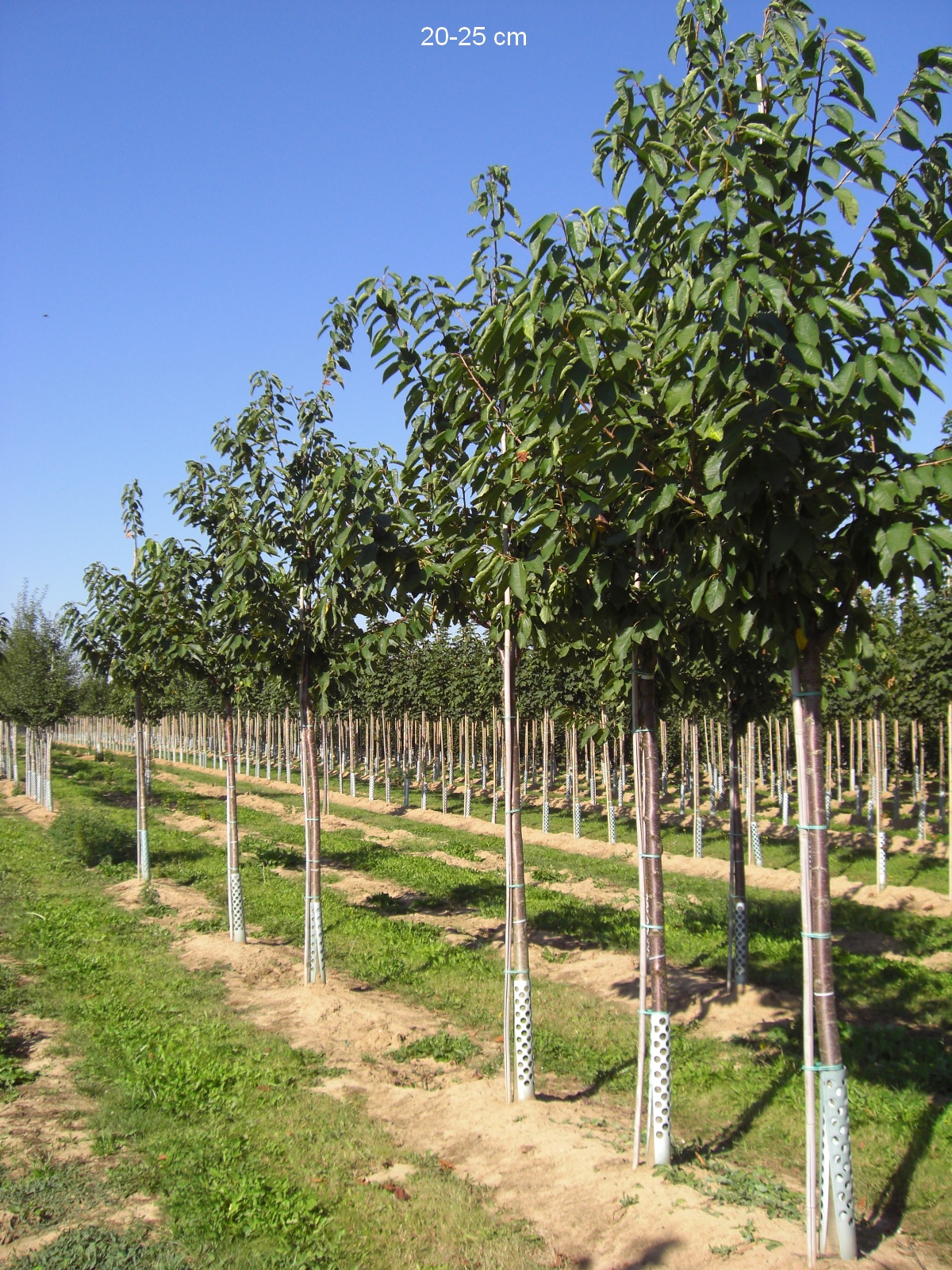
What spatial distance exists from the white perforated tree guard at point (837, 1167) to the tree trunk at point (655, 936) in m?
1.20

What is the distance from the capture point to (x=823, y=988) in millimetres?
4496

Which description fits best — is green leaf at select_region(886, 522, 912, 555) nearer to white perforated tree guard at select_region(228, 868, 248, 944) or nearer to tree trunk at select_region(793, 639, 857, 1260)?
tree trunk at select_region(793, 639, 857, 1260)

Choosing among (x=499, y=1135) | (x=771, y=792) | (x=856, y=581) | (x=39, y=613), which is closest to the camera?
(x=856, y=581)

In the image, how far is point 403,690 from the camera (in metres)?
35.5

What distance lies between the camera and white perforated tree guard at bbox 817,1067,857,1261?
171 inches

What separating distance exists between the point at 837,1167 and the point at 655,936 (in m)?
1.66

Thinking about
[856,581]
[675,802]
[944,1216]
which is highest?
[856,581]

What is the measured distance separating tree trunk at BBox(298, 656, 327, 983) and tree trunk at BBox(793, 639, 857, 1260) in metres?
6.59

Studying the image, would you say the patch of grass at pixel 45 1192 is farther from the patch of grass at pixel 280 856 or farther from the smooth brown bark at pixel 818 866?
the patch of grass at pixel 280 856

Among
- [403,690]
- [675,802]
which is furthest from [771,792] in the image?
[403,690]

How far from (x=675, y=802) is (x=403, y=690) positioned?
Result: 1124 centimetres

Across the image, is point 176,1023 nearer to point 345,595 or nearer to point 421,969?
point 421,969

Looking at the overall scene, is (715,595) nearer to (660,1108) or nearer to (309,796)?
(660,1108)

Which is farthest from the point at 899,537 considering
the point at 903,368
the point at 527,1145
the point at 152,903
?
the point at 152,903
